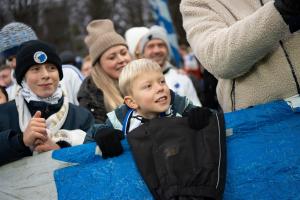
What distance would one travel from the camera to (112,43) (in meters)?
4.56

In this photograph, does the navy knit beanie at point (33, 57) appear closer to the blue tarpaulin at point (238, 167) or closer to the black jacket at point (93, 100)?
the black jacket at point (93, 100)

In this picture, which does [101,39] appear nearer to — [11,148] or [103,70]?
[103,70]

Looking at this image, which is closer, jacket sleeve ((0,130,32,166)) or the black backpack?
the black backpack

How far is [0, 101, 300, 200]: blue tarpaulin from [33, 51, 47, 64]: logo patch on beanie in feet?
2.92

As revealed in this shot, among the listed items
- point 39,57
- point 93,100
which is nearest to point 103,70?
point 93,100

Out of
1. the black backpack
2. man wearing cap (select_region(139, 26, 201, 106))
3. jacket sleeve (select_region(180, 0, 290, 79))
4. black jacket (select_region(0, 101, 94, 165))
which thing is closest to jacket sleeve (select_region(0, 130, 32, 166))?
black jacket (select_region(0, 101, 94, 165))

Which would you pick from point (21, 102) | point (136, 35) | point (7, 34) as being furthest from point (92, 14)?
point (21, 102)

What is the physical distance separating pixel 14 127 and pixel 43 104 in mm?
248

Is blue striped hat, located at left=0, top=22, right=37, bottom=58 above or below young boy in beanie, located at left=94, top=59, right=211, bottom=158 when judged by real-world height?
above

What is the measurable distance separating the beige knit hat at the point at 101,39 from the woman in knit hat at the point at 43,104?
1.05 meters

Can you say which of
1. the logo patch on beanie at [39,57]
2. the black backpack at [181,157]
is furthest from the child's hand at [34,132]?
the logo patch on beanie at [39,57]

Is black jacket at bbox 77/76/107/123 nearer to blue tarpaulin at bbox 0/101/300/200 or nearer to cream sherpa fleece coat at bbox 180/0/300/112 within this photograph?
blue tarpaulin at bbox 0/101/300/200

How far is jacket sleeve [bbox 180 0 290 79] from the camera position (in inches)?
84.6

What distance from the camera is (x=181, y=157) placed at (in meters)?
2.31
